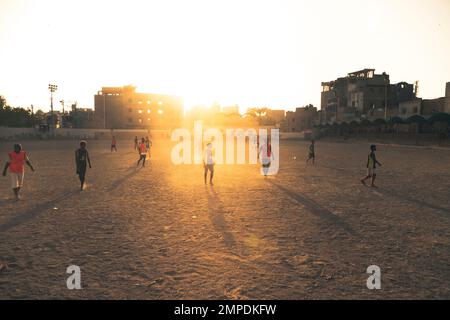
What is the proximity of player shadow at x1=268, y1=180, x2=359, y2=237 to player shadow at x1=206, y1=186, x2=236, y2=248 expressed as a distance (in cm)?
232

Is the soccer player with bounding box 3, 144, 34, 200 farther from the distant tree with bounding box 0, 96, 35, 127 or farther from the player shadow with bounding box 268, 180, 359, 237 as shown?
the distant tree with bounding box 0, 96, 35, 127

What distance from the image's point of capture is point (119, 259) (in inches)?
180

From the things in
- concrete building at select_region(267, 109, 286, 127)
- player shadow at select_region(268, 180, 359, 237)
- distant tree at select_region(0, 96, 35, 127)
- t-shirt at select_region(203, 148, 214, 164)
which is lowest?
player shadow at select_region(268, 180, 359, 237)

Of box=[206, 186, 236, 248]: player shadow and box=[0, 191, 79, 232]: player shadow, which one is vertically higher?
box=[0, 191, 79, 232]: player shadow

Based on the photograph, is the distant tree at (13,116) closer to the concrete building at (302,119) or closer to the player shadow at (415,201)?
the concrete building at (302,119)

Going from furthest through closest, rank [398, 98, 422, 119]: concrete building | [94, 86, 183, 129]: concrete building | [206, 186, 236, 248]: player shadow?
1. [94, 86, 183, 129]: concrete building
2. [398, 98, 422, 119]: concrete building
3. [206, 186, 236, 248]: player shadow

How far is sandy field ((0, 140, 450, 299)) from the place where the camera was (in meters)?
3.75

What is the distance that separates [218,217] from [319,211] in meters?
2.63

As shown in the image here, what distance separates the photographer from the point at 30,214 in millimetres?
7102

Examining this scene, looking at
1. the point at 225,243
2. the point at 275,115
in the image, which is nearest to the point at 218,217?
the point at 225,243

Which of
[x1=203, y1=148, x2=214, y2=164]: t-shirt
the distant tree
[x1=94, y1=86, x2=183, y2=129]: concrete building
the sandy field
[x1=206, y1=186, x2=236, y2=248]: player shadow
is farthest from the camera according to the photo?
[x1=94, y1=86, x2=183, y2=129]: concrete building

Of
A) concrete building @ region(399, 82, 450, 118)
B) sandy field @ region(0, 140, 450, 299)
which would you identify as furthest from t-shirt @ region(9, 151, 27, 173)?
concrete building @ region(399, 82, 450, 118)
